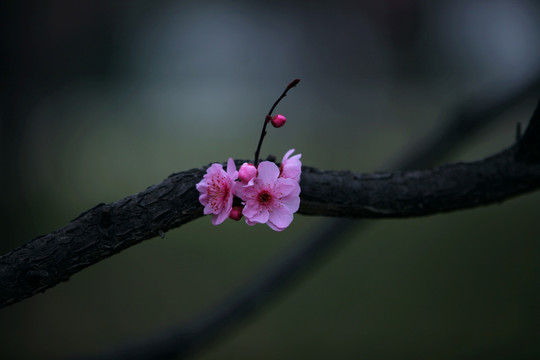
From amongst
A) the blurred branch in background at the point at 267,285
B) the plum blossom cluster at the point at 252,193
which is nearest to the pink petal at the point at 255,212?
the plum blossom cluster at the point at 252,193

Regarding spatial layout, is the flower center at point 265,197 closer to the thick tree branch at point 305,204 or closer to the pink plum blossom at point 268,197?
the pink plum blossom at point 268,197

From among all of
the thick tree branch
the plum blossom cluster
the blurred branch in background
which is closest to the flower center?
the plum blossom cluster

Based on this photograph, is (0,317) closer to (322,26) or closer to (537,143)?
(537,143)

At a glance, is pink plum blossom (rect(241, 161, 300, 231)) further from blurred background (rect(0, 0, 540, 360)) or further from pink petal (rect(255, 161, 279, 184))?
blurred background (rect(0, 0, 540, 360))

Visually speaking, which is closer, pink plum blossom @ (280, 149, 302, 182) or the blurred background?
pink plum blossom @ (280, 149, 302, 182)

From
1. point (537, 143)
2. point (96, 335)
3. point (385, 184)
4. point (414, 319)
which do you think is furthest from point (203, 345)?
point (414, 319)
